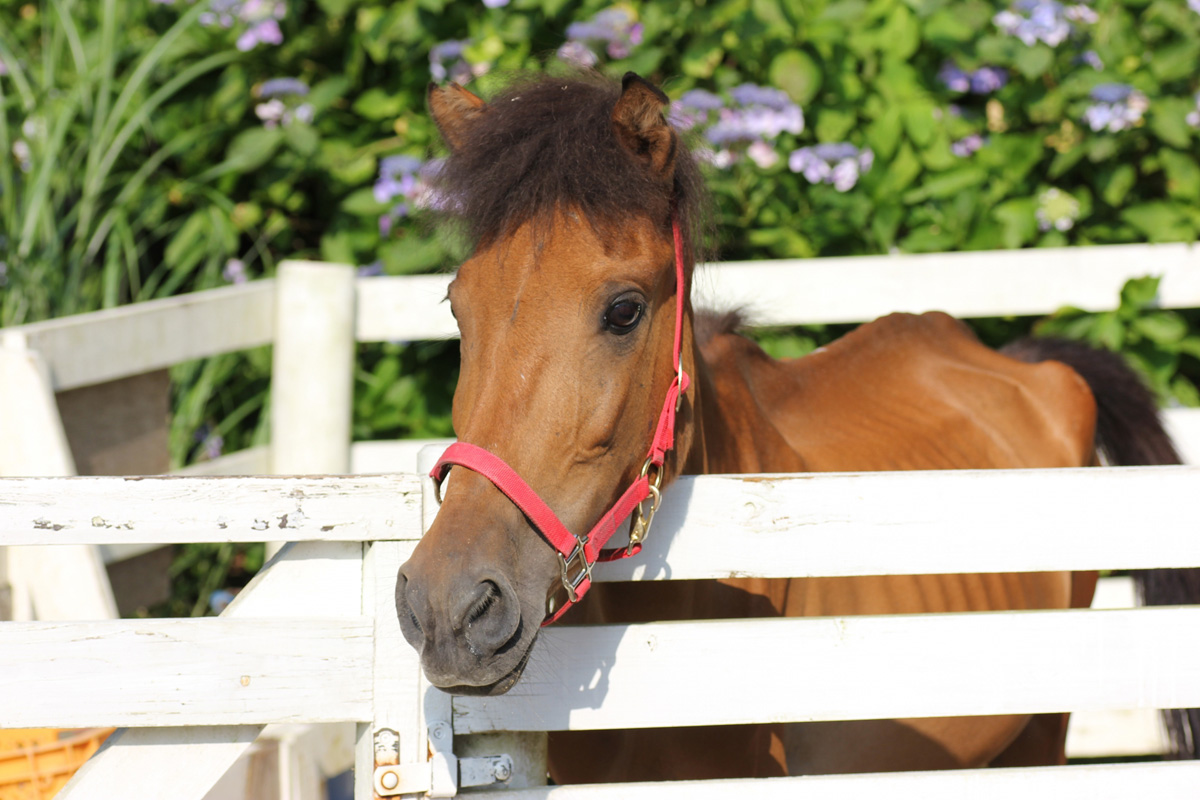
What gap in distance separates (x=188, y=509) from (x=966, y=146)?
3442 mm

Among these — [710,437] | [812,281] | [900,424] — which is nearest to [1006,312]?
[812,281]

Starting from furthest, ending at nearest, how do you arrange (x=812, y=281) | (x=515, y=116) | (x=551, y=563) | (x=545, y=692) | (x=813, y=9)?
(x=813, y=9)
(x=812, y=281)
(x=515, y=116)
(x=545, y=692)
(x=551, y=563)

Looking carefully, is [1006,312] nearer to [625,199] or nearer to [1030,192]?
[1030,192]

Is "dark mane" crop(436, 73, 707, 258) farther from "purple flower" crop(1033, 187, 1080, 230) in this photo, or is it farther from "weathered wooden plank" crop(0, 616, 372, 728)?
"purple flower" crop(1033, 187, 1080, 230)

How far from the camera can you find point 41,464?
2564 mm

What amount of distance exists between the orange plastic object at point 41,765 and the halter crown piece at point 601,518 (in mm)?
1449

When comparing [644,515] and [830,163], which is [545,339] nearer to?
[644,515]

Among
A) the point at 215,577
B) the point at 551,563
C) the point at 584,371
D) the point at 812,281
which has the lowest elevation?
the point at 215,577

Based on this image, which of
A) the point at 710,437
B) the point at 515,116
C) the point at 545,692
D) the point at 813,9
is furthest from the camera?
the point at 813,9

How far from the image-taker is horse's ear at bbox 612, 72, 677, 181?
1540 millimetres

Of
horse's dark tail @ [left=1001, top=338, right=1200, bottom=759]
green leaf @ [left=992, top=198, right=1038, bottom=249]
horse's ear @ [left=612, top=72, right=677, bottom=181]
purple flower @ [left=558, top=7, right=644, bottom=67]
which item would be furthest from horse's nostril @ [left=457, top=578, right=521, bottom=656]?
green leaf @ [left=992, top=198, right=1038, bottom=249]

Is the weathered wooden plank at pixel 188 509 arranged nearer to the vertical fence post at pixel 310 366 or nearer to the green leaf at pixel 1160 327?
the vertical fence post at pixel 310 366

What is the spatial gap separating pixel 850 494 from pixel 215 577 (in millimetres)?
3065

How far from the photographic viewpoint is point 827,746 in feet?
6.77
